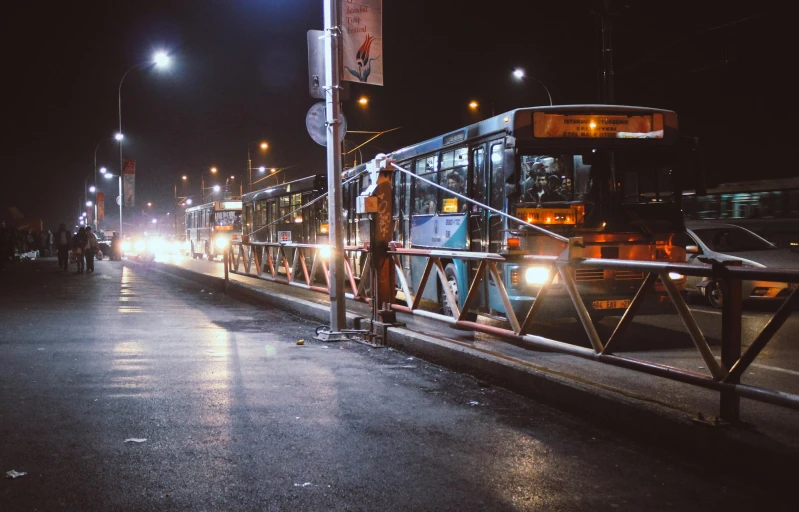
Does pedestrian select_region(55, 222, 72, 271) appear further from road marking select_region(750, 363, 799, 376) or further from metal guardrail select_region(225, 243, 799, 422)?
road marking select_region(750, 363, 799, 376)

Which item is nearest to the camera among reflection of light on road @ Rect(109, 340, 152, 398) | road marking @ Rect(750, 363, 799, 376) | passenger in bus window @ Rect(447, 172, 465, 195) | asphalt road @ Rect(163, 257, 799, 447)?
asphalt road @ Rect(163, 257, 799, 447)

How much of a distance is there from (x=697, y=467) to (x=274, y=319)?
29.8 ft

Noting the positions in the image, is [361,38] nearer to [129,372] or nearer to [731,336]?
[129,372]

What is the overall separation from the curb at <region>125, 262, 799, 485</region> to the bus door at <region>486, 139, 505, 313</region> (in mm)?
2074

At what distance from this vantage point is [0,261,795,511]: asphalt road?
4059mm

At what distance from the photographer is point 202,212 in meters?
40.7

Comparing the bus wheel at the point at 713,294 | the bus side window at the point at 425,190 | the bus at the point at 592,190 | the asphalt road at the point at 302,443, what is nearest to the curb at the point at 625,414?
the asphalt road at the point at 302,443

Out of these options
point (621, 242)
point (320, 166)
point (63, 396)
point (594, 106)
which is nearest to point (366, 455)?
point (63, 396)

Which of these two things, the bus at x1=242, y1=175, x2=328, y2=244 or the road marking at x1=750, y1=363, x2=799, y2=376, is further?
the bus at x1=242, y1=175, x2=328, y2=244

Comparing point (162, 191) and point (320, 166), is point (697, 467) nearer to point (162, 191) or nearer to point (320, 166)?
point (320, 166)

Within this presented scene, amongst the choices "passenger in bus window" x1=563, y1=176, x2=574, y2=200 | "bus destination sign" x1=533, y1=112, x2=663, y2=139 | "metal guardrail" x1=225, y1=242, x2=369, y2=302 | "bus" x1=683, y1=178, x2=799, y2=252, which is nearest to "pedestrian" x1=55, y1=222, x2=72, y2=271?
"metal guardrail" x1=225, y1=242, x2=369, y2=302

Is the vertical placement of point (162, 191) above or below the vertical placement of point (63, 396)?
above

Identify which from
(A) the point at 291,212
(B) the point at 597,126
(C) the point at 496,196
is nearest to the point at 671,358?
(B) the point at 597,126

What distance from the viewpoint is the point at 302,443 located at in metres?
5.06
